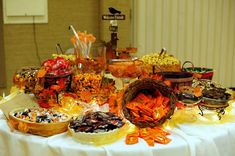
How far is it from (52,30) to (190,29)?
4.83ft

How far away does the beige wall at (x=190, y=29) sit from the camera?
3.70 m

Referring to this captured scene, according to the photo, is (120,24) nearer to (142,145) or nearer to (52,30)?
(52,30)

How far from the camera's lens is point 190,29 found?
12.5ft

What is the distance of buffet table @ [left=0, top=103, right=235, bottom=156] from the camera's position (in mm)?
1202

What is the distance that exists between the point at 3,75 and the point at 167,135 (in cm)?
253

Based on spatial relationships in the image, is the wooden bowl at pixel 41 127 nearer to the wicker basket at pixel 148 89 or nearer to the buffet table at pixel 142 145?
the buffet table at pixel 142 145

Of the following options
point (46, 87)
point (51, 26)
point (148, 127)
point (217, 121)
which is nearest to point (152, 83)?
point (148, 127)

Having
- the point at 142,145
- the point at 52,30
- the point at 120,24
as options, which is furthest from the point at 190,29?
the point at 142,145

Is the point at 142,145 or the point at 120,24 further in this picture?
the point at 120,24

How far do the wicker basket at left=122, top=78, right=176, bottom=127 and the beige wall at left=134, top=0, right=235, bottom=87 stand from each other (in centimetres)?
232

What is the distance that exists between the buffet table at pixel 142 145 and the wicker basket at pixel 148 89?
3.1 inches

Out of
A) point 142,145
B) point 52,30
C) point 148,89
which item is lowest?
point 142,145

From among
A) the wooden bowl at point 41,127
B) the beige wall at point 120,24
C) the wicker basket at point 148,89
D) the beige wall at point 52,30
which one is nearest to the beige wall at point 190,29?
the beige wall at point 120,24

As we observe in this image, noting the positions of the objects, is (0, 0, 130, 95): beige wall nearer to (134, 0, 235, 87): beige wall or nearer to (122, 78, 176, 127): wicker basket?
(134, 0, 235, 87): beige wall
